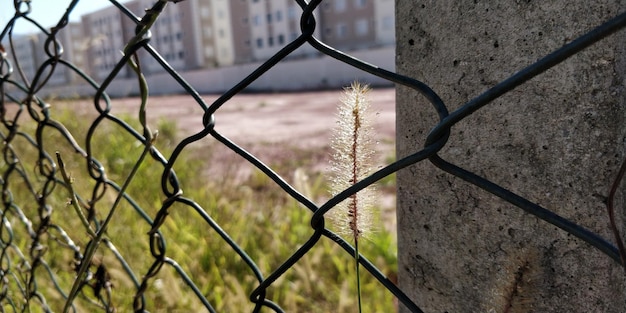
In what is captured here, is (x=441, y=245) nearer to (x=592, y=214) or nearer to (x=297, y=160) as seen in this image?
(x=592, y=214)

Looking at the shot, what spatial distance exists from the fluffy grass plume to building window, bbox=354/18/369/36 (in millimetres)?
37491

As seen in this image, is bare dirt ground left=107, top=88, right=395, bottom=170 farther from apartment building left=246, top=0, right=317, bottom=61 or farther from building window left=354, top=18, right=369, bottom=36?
apartment building left=246, top=0, right=317, bottom=61

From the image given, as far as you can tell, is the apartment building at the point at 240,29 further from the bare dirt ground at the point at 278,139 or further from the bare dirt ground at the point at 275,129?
the bare dirt ground at the point at 278,139

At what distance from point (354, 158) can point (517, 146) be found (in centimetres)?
18

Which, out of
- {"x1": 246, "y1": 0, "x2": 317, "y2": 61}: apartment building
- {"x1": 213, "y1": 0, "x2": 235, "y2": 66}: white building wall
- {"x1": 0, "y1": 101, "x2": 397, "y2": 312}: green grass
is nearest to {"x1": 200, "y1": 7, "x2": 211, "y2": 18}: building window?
{"x1": 213, "y1": 0, "x2": 235, "y2": 66}: white building wall

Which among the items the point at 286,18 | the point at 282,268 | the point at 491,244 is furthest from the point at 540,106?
the point at 286,18

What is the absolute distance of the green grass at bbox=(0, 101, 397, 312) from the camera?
6.72 ft

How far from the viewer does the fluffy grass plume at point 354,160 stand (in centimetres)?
59

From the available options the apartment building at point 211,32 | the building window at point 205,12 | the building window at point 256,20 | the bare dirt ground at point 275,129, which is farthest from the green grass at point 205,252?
the building window at point 205,12

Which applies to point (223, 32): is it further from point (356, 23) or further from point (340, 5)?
point (356, 23)

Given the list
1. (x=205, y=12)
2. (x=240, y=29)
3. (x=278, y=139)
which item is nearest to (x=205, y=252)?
(x=278, y=139)

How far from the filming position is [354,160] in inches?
24.0

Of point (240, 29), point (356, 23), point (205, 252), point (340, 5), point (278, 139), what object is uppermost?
point (340, 5)

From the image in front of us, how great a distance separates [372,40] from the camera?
36562 millimetres
